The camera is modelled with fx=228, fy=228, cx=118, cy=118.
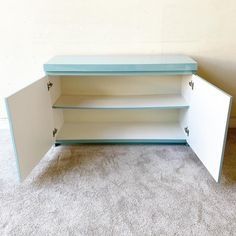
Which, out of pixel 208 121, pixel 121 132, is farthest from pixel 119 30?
pixel 208 121

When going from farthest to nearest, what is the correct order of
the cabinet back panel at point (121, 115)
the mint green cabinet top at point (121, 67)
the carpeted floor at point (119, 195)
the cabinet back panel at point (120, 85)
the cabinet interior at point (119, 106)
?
1. the cabinet back panel at point (121, 115)
2. the cabinet back panel at point (120, 85)
3. the cabinet interior at point (119, 106)
4. the mint green cabinet top at point (121, 67)
5. the carpeted floor at point (119, 195)

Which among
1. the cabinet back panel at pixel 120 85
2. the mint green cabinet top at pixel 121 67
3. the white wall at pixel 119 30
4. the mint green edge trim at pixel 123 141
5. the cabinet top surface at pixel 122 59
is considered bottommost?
the mint green edge trim at pixel 123 141

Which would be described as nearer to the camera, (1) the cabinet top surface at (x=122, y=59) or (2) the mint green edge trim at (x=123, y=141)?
(1) the cabinet top surface at (x=122, y=59)

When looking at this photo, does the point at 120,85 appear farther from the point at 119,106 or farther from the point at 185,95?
the point at 185,95

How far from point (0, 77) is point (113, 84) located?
100 centimetres

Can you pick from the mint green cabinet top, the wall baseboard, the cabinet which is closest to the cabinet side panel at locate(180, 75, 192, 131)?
the cabinet

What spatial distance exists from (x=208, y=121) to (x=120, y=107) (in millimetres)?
663

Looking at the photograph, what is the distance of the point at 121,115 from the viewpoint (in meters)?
2.12

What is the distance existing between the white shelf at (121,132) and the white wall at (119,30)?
570 millimetres

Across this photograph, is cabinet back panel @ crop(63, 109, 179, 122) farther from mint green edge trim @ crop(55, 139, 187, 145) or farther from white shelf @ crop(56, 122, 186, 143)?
mint green edge trim @ crop(55, 139, 187, 145)

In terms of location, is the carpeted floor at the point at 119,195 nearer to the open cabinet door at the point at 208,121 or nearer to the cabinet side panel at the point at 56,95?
the open cabinet door at the point at 208,121

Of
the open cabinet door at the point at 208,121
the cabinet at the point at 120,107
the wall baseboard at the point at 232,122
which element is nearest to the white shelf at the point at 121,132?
the cabinet at the point at 120,107

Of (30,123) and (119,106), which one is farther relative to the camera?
(119,106)

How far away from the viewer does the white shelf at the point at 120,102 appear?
1.77 meters
